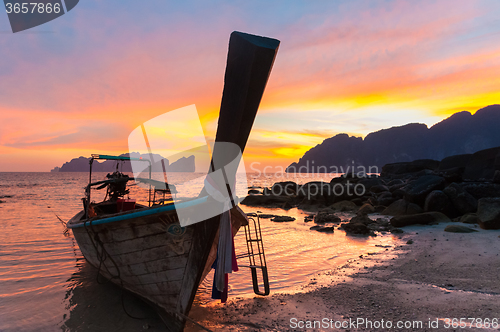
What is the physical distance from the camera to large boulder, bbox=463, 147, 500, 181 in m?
31.5

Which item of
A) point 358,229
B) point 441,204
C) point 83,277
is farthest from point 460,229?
point 83,277

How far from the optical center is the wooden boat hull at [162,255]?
4.66 metres

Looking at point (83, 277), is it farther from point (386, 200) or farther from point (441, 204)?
point (386, 200)

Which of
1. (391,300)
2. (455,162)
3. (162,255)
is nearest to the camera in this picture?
(162,255)

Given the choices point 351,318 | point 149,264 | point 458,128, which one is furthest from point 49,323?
point 458,128

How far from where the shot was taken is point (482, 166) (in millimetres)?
33031

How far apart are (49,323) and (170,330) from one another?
9.70 feet

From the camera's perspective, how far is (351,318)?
5047 mm

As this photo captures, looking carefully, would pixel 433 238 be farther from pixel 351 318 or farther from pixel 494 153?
pixel 494 153

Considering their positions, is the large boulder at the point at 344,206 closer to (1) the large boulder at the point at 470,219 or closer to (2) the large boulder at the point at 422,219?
(2) the large boulder at the point at 422,219

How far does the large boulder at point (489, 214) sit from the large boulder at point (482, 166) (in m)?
25.7

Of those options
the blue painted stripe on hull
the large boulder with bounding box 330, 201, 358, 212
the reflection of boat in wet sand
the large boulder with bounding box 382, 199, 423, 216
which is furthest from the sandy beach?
the large boulder with bounding box 330, 201, 358, 212

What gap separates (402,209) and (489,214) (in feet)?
18.1

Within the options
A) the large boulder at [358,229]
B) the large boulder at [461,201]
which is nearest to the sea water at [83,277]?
the large boulder at [358,229]
